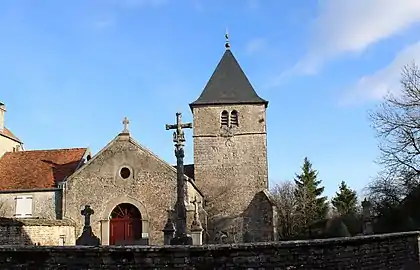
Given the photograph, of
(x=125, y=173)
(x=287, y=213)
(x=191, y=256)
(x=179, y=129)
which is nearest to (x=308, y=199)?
(x=287, y=213)

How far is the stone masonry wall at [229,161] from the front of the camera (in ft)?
103

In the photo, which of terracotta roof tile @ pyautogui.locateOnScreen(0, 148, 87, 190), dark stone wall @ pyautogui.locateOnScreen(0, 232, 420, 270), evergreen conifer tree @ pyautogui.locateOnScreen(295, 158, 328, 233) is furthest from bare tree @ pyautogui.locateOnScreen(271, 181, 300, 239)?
dark stone wall @ pyautogui.locateOnScreen(0, 232, 420, 270)

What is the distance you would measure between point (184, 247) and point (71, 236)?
17.3 metres

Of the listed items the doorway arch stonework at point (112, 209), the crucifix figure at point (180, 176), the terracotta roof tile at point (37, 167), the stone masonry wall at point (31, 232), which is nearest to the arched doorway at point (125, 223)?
the doorway arch stonework at point (112, 209)

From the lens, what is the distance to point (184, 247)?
7.35 meters

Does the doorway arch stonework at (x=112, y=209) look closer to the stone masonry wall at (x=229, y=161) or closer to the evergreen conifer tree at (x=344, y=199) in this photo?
the stone masonry wall at (x=229, y=161)

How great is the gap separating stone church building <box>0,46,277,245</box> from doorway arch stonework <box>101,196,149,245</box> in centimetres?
5

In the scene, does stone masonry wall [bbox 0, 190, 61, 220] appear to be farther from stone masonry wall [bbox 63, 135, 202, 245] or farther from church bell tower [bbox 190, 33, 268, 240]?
church bell tower [bbox 190, 33, 268, 240]

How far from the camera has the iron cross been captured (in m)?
17.1

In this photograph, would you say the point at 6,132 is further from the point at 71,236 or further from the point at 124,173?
the point at 71,236

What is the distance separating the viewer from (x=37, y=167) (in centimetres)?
2986

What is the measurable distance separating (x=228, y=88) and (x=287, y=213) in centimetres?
1110

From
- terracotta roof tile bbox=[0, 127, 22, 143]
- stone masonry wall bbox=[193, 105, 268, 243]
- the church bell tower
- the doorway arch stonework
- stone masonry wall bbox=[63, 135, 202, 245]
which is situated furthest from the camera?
terracotta roof tile bbox=[0, 127, 22, 143]

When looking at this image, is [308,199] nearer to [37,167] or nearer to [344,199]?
[344,199]
